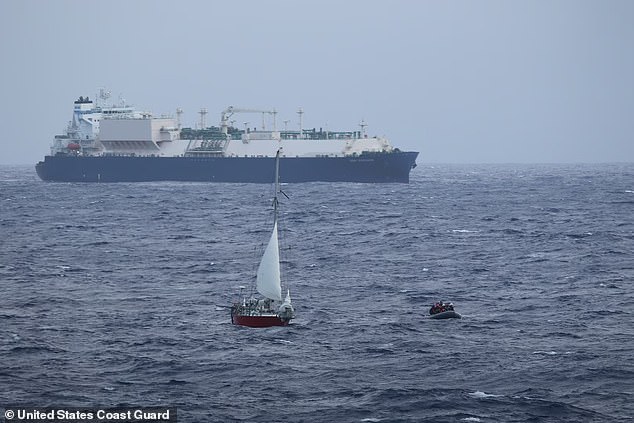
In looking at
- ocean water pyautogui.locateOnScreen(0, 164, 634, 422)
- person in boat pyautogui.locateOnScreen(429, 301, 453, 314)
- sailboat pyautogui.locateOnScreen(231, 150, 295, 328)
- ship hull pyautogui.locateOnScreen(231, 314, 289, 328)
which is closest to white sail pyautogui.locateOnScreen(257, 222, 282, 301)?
sailboat pyautogui.locateOnScreen(231, 150, 295, 328)

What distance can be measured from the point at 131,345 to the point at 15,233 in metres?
48.0

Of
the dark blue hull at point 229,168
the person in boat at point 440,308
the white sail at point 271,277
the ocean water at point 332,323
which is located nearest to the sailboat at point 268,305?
the white sail at point 271,277

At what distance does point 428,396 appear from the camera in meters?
32.8

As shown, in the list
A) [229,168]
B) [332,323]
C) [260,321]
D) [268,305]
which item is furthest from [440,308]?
[229,168]

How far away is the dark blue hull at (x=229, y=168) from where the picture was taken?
15762 cm

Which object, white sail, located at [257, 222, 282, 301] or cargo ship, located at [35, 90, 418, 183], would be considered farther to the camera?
cargo ship, located at [35, 90, 418, 183]

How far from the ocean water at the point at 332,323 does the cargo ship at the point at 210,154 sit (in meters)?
66.3

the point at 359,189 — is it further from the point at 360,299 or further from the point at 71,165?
the point at 360,299

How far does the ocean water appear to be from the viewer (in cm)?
3253

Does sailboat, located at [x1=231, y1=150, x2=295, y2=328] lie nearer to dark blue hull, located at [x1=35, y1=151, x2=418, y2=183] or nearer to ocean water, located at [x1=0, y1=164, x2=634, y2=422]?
ocean water, located at [x1=0, y1=164, x2=634, y2=422]

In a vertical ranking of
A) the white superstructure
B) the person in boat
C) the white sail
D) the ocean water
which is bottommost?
the ocean water

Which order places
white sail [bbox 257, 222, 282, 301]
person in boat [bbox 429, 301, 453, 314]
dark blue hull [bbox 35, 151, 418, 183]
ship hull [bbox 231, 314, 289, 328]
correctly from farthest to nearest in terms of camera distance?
dark blue hull [bbox 35, 151, 418, 183] → person in boat [bbox 429, 301, 453, 314] → white sail [bbox 257, 222, 282, 301] → ship hull [bbox 231, 314, 289, 328]

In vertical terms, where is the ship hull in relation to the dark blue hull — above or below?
below

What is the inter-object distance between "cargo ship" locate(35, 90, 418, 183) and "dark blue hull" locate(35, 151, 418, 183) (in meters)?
0.16
